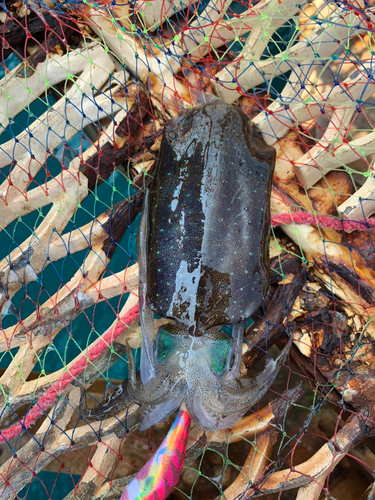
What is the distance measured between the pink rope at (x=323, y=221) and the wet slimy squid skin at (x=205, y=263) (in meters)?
0.26

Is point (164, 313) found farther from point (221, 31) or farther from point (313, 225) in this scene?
point (221, 31)

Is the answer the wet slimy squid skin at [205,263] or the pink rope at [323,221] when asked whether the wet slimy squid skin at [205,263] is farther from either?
the pink rope at [323,221]

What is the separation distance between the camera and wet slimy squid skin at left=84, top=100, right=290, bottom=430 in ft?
6.35

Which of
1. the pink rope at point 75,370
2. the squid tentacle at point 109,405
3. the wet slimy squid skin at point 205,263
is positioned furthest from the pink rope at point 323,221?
the squid tentacle at point 109,405

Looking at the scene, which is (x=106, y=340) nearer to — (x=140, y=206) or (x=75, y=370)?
(x=75, y=370)

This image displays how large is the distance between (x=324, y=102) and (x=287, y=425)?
2626 mm

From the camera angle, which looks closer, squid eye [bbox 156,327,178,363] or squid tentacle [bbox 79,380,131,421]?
squid eye [bbox 156,327,178,363]

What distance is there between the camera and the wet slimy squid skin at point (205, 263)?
1.93 meters

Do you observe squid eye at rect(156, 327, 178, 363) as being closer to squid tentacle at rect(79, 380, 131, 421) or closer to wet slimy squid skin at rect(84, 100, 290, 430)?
wet slimy squid skin at rect(84, 100, 290, 430)

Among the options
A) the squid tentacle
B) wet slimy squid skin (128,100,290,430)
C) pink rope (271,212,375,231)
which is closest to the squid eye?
wet slimy squid skin (128,100,290,430)

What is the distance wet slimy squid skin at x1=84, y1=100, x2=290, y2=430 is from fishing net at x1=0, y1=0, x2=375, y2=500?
27 cm

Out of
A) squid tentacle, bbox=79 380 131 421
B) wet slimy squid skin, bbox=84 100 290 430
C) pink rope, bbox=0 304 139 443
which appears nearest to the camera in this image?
wet slimy squid skin, bbox=84 100 290 430

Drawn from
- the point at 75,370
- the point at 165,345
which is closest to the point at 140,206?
the point at 165,345

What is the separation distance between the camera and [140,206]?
2404mm
